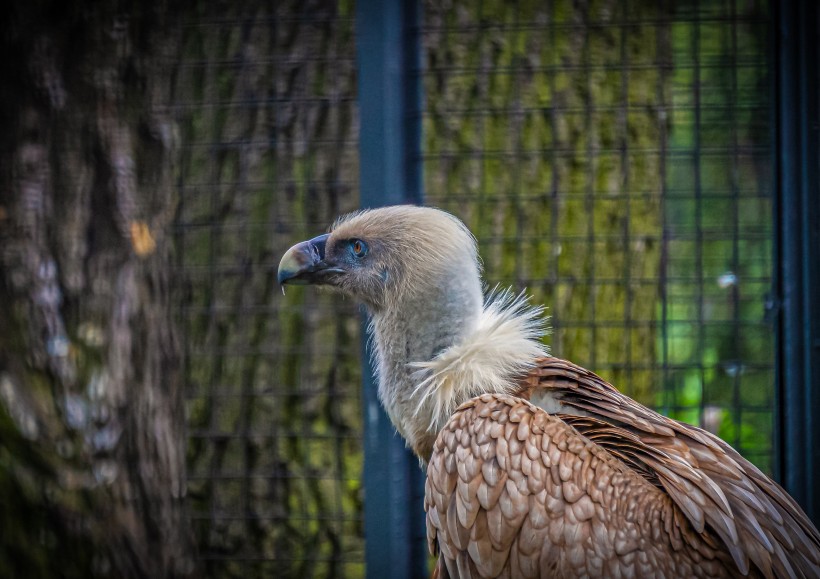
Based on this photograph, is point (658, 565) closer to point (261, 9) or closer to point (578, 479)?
point (578, 479)

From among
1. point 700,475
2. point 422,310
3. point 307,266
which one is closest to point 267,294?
point 307,266

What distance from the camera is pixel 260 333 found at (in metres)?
3.17

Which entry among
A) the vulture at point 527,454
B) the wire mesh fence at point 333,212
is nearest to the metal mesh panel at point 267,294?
the wire mesh fence at point 333,212

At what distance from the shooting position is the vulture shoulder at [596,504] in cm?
192

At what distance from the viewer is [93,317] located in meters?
3.33

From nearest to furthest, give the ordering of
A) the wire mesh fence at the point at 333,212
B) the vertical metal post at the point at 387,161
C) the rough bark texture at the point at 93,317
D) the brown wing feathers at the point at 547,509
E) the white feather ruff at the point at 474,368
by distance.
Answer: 1. the brown wing feathers at the point at 547,509
2. the white feather ruff at the point at 474,368
3. the vertical metal post at the point at 387,161
4. the wire mesh fence at the point at 333,212
5. the rough bark texture at the point at 93,317

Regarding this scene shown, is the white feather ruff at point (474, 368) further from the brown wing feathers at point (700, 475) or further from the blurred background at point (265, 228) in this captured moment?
the blurred background at point (265, 228)

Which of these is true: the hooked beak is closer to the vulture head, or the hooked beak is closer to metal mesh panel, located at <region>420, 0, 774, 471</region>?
the vulture head

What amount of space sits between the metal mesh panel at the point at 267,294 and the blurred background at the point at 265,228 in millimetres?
11

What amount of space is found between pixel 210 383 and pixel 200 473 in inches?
14.8

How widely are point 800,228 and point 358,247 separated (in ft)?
4.85

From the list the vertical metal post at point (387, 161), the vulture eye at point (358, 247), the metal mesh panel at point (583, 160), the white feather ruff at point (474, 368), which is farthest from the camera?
the metal mesh panel at point (583, 160)

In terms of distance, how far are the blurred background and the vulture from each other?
0.53 meters

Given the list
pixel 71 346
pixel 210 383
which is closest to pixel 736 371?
pixel 210 383
